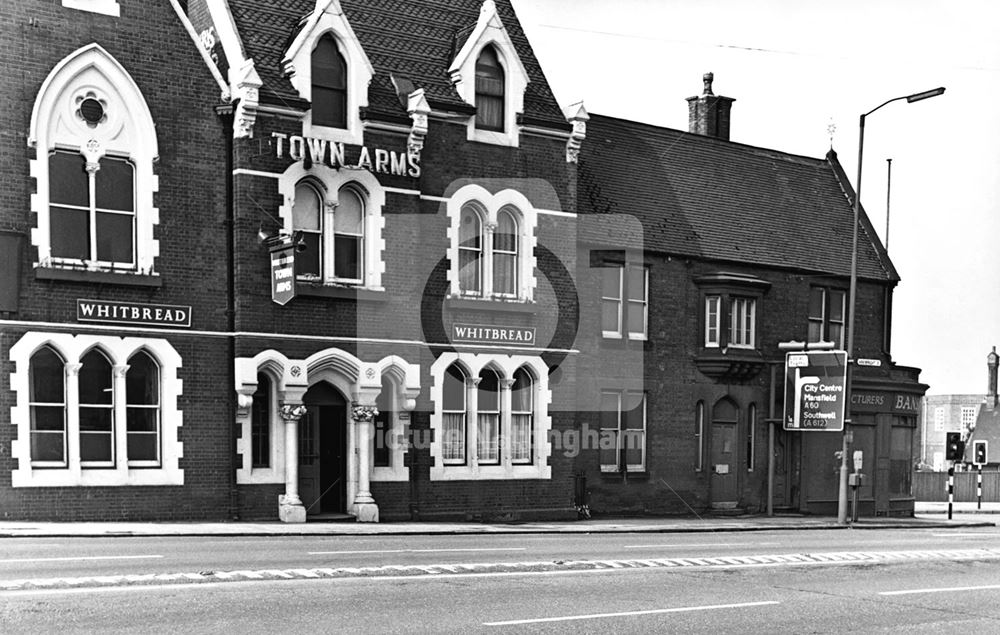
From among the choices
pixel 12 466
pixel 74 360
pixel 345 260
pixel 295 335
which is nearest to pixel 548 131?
pixel 345 260

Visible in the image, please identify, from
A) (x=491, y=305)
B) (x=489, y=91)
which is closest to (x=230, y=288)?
(x=491, y=305)

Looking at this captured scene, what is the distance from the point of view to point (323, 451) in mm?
25906

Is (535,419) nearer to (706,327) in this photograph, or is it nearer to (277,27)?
(706,327)

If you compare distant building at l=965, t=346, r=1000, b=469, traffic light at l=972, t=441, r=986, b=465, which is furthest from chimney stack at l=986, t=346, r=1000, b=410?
traffic light at l=972, t=441, r=986, b=465

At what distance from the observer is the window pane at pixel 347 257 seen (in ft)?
83.7

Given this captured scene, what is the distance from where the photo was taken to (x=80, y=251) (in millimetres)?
22688

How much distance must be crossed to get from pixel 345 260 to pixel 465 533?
622 cm

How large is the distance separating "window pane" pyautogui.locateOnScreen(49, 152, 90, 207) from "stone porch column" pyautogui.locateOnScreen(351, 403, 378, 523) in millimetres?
6768

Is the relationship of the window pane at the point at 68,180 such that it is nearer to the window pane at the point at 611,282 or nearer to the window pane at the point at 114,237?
the window pane at the point at 114,237

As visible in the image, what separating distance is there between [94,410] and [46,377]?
3.46 ft

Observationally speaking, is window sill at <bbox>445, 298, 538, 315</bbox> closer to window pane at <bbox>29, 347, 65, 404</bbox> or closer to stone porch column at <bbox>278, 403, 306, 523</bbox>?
stone porch column at <bbox>278, 403, 306, 523</bbox>

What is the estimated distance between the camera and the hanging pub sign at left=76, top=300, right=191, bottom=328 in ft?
74.1

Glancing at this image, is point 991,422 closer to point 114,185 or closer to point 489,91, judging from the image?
point 489,91

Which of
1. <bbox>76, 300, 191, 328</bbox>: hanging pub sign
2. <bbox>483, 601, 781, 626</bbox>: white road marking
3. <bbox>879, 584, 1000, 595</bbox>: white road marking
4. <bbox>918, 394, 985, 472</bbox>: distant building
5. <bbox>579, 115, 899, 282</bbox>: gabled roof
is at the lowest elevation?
<bbox>918, 394, 985, 472</bbox>: distant building
